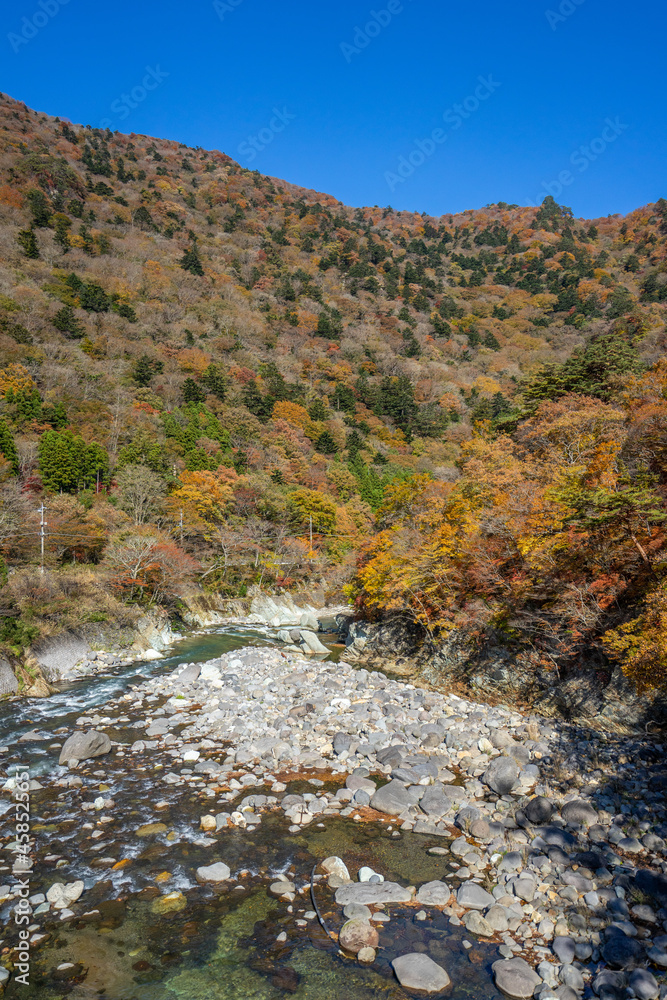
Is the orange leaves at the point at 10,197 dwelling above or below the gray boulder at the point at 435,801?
above

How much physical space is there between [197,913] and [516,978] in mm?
3629

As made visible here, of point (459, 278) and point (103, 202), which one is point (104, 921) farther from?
point (459, 278)

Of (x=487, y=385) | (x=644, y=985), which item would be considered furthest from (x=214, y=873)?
(x=487, y=385)

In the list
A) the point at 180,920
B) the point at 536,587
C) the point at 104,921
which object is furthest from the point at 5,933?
the point at 536,587

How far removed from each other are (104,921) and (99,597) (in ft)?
51.5

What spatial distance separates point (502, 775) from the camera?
334 inches

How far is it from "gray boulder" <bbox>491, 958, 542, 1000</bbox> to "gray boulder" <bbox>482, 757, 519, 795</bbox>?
3.44m

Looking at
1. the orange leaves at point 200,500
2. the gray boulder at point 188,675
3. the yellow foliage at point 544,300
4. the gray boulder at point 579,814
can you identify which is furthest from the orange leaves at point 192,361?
the yellow foliage at point 544,300

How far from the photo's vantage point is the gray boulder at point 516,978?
4730mm

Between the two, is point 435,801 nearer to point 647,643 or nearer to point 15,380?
point 647,643

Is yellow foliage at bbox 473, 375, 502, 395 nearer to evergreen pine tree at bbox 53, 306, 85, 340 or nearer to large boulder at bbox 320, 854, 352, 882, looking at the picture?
evergreen pine tree at bbox 53, 306, 85, 340

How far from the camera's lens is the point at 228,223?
8469cm

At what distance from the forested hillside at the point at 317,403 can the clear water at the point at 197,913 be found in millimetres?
5930

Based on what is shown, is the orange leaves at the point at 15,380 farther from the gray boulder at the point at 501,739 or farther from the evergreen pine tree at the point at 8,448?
the gray boulder at the point at 501,739
